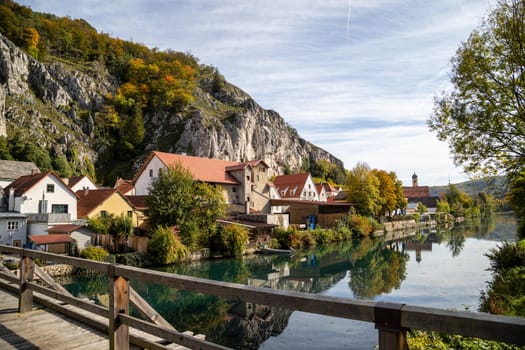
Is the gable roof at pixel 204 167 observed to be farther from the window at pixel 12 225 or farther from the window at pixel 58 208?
the window at pixel 12 225

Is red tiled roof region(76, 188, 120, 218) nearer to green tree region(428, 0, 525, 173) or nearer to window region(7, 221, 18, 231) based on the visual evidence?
window region(7, 221, 18, 231)

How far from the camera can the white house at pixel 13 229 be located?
27094 millimetres

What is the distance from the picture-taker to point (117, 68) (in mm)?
98000

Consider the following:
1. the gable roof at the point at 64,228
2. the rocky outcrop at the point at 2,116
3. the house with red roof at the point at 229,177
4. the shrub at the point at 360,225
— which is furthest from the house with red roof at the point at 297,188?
the rocky outcrop at the point at 2,116

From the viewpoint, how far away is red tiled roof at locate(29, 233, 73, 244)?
80.1 ft

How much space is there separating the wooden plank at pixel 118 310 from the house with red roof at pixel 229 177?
129 feet

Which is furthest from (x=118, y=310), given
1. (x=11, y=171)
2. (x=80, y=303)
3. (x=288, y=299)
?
(x=11, y=171)

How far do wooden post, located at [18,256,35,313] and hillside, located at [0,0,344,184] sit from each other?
55.3 metres

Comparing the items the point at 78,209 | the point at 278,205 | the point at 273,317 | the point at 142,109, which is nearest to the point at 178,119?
the point at 142,109

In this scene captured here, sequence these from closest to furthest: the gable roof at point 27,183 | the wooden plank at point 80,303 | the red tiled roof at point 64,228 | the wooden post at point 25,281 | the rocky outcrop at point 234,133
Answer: the wooden plank at point 80,303, the wooden post at point 25,281, the red tiled roof at point 64,228, the gable roof at point 27,183, the rocky outcrop at point 234,133

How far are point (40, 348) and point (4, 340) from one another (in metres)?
0.64

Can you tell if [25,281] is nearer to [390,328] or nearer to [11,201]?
[390,328]

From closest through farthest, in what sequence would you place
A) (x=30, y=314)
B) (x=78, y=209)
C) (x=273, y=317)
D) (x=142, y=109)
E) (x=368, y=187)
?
1. (x=30, y=314)
2. (x=273, y=317)
3. (x=78, y=209)
4. (x=368, y=187)
5. (x=142, y=109)

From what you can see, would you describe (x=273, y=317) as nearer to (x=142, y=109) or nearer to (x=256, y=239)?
(x=256, y=239)
